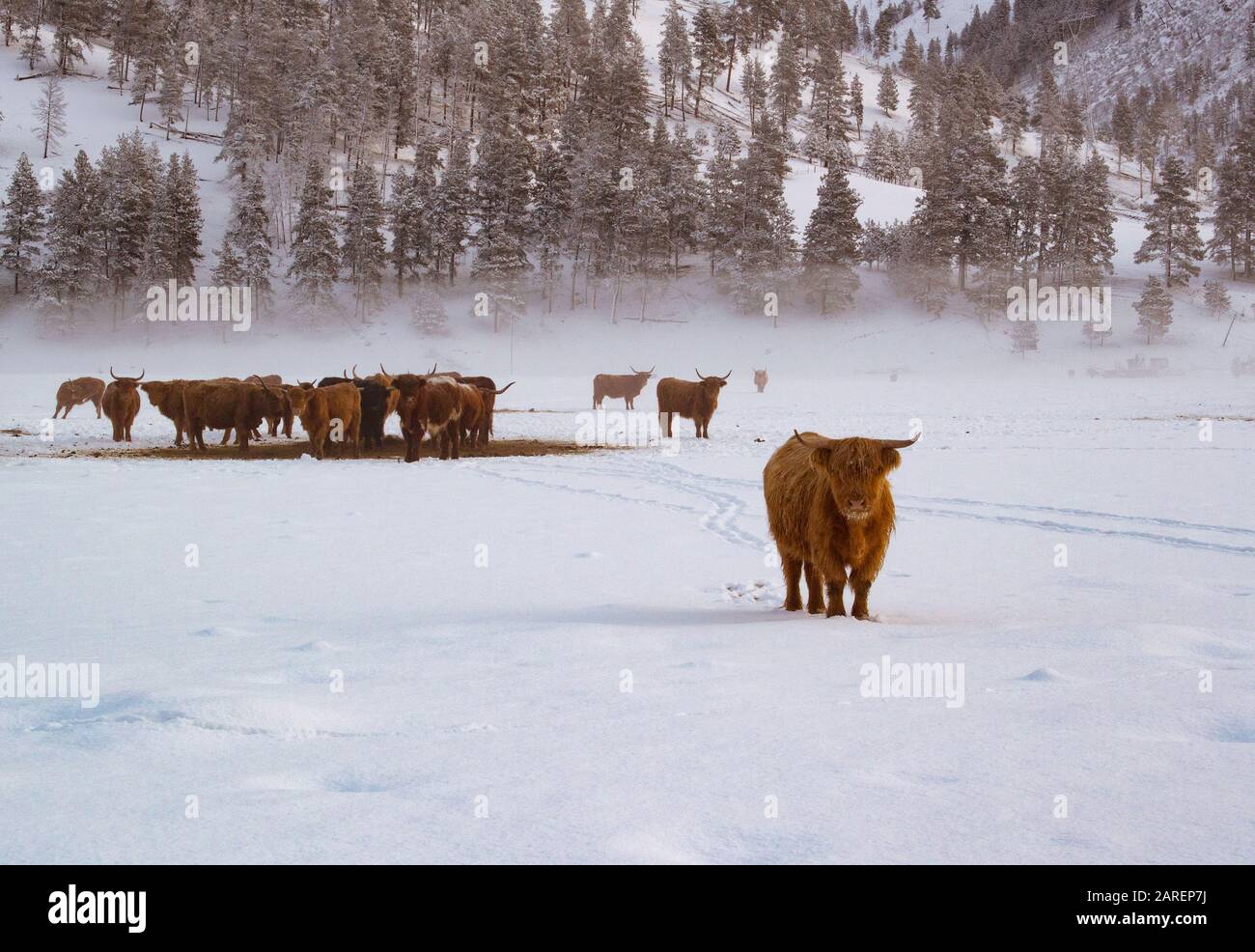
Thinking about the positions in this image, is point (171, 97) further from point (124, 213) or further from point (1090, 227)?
point (1090, 227)

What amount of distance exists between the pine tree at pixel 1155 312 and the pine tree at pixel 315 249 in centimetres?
5227

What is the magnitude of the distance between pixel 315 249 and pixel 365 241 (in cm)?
341

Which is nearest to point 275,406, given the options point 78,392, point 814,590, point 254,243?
point 78,392

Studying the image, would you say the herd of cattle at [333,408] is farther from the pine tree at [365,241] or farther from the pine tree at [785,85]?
the pine tree at [785,85]

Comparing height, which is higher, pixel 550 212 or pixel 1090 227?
pixel 550 212

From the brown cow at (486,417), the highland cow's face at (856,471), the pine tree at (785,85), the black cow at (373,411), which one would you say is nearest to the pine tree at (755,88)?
the pine tree at (785,85)

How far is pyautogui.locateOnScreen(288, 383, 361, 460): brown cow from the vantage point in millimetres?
19562

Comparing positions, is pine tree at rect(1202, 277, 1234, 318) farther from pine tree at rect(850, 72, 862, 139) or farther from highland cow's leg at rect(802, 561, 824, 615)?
highland cow's leg at rect(802, 561, 824, 615)

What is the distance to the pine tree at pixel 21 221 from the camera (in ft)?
198

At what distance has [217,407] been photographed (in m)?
20.8
